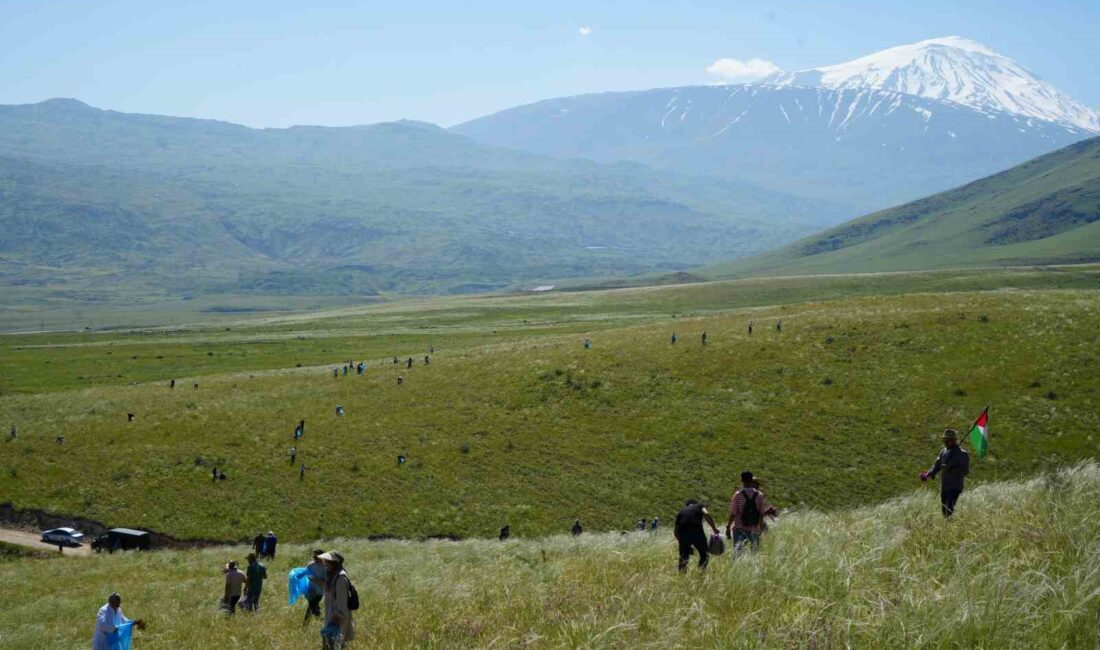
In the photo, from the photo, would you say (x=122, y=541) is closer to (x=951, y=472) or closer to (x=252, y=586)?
(x=252, y=586)

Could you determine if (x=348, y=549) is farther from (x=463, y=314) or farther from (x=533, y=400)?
(x=463, y=314)

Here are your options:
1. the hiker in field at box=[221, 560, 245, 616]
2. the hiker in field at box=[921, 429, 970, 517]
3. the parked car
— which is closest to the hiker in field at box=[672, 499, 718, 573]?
the hiker in field at box=[921, 429, 970, 517]

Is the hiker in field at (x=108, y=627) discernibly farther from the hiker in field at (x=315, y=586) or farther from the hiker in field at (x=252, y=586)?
the hiker in field at (x=252, y=586)

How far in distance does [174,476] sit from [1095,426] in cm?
→ 5865

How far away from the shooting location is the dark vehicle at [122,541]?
42.9 metres

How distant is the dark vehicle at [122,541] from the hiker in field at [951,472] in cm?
3928

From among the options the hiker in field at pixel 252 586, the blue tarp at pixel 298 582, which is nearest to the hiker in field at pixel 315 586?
the blue tarp at pixel 298 582

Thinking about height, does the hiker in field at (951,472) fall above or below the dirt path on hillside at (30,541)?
above

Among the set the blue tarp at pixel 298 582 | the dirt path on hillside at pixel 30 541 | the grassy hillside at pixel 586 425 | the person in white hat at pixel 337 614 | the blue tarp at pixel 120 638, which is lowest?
the dirt path on hillside at pixel 30 541

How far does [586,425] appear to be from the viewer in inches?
2344

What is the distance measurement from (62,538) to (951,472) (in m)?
43.8

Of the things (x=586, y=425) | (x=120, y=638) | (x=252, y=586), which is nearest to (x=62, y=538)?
(x=252, y=586)

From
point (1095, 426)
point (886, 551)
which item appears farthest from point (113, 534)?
point (1095, 426)

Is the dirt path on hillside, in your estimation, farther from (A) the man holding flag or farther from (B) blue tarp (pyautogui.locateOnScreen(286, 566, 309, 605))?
(A) the man holding flag
